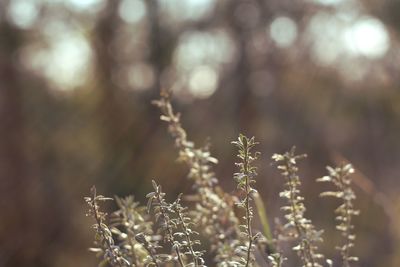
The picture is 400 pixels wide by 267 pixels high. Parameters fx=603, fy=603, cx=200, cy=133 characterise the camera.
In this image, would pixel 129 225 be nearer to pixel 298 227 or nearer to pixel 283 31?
pixel 298 227

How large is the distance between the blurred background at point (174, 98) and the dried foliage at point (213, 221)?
18.9 feet

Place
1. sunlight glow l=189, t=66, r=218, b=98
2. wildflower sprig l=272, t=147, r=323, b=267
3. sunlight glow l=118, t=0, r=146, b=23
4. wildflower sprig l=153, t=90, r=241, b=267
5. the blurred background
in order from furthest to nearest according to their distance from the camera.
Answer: sunlight glow l=189, t=66, r=218, b=98 → sunlight glow l=118, t=0, r=146, b=23 → the blurred background → wildflower sprig l=153, t=90, r=241, b=267 → wildflower sprig l=272, t=147, r=323, b=267

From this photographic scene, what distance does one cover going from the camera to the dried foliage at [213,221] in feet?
3.47

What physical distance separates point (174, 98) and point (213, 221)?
748 cm

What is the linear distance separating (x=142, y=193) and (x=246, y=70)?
3.07 m

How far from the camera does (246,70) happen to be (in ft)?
32.7

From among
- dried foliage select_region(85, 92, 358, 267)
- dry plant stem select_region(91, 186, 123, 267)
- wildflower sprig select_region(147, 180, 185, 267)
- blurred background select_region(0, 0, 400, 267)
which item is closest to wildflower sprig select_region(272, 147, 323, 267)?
dried foliage select_region(85, 92, 358, 267)

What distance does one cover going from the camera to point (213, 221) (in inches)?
58.7

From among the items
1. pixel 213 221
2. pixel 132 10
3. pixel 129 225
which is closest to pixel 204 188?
pixel 213 221

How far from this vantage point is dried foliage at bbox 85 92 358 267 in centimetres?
106

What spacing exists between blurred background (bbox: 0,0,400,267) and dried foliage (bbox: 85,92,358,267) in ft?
18.9

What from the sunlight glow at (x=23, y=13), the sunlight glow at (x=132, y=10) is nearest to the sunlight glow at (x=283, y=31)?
the sunlight glow at (x=132, y=10)

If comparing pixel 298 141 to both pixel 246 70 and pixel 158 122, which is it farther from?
pixel 158 122

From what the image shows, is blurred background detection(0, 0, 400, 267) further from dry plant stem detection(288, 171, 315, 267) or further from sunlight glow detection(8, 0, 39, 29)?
dry plant stem detection(288, 171, 315, 267)
